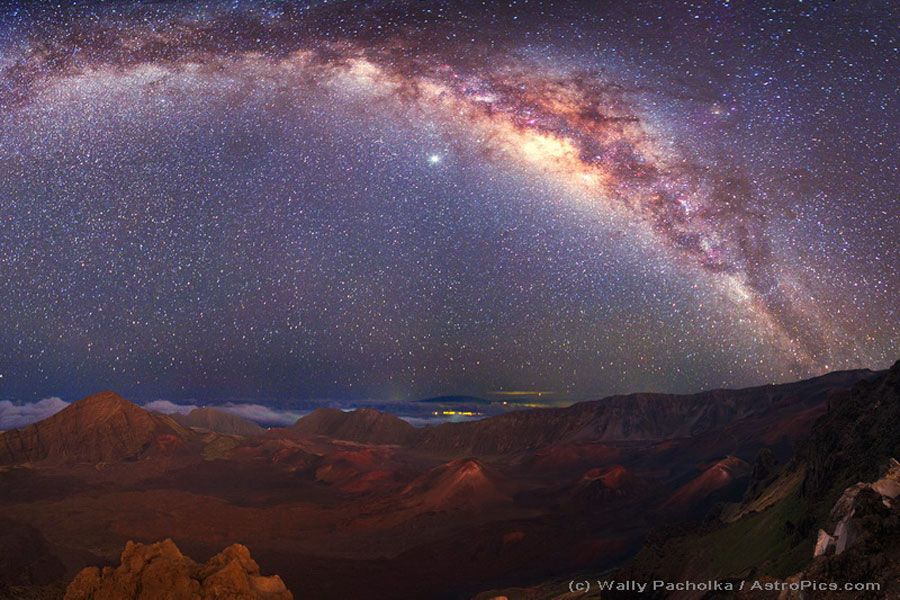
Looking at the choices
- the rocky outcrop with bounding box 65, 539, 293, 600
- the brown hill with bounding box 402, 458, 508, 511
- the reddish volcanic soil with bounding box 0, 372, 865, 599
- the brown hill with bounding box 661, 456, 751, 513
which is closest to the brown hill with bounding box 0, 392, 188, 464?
the reddish volcanic soil with bounding box 0, 372, 865, 599

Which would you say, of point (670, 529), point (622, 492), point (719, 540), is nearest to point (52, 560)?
point (670, 529)

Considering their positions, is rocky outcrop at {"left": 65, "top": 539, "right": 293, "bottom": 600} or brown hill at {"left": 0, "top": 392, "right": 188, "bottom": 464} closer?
rocky outcrop at {"left": 65, "top": 539, "right": 293, "bottom": 600}

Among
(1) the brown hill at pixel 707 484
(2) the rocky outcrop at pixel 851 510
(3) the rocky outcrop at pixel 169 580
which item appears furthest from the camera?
(1) the brown hill at pixel 707 484

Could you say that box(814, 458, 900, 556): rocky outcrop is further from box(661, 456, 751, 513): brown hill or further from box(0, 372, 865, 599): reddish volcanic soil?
box(661, 456, 751, 513): brown hill

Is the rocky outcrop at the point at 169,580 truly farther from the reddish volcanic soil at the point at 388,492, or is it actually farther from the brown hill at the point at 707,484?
the brown hill at the point at 707,484

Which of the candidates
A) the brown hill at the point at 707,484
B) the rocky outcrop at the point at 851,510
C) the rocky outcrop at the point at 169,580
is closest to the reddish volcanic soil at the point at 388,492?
the brown hill at the point at 707,484

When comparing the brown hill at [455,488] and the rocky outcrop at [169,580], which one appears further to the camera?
the brown hill at [455,488]

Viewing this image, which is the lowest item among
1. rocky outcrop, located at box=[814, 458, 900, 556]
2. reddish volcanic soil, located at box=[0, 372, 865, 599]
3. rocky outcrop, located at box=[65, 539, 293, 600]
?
reddish volcanic soil, located at box=[0, 372, 865, 599]
